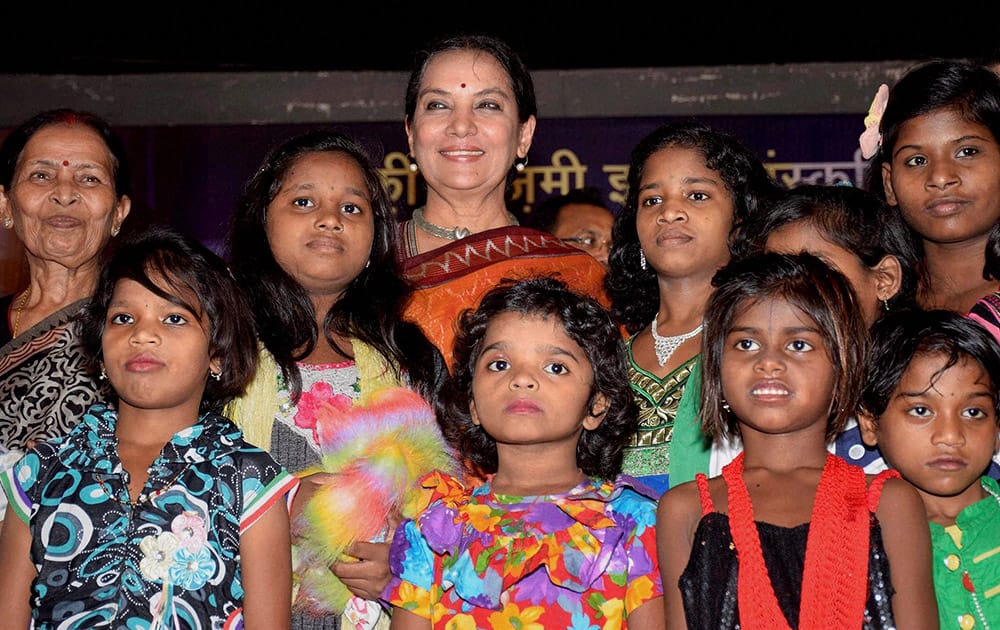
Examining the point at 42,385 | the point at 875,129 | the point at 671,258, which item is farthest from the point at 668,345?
the point at 42,385

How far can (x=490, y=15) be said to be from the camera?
19.9 feet

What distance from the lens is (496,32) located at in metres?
6.30

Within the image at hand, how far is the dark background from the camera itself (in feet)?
19.6

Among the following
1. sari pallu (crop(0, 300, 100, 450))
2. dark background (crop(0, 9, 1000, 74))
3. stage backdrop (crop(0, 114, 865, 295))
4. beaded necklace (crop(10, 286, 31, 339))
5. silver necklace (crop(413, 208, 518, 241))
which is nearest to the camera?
sari pallu (crop(0, 300, 100, 450))

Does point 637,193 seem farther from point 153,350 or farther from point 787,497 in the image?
point 153,350

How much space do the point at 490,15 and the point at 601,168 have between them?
1.03 m

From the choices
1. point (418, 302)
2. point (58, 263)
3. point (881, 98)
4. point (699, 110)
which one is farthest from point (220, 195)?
point (881, 98)

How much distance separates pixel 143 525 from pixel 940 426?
1641 millimetres

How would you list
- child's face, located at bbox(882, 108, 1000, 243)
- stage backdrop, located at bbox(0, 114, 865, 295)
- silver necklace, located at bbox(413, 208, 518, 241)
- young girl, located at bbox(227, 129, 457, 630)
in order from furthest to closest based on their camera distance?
stage backdrop, located at bbox(0, 114, 865, 295)
silver necklace, located at bbox(413, 208, 518, 241)
child's face, located at bbox(882, 108, 1000, 243)
young girl, located at bbox(227, 129, 457, 630)

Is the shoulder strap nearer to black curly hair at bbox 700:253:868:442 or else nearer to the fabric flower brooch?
black curly hair at bbox 700:253:868:442

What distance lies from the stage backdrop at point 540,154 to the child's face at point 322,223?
3.37 metres

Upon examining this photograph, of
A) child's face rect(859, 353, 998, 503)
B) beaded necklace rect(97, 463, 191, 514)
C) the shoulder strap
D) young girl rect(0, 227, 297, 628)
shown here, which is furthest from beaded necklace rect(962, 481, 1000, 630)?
beaded necklace rect(97, 463, 191, 514)

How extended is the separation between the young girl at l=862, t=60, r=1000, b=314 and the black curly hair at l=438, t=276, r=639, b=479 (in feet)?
2.99

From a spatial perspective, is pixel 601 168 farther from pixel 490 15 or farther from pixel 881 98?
pixel 881 98
